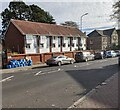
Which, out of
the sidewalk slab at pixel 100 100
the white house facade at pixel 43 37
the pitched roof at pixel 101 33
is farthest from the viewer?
the pitched roof at pixel 101 33

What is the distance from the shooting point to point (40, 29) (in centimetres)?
5775

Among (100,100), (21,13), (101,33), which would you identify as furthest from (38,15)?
(100,100)

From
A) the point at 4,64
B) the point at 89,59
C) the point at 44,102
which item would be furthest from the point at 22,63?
the point at 44,102

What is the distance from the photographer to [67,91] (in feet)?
39.4

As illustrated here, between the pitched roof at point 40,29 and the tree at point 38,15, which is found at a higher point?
the tree at point 38,15

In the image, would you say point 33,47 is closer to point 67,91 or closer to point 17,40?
point 17,40

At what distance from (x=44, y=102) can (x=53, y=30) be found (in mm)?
52864

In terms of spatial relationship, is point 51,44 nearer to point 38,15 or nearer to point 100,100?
point 38,15

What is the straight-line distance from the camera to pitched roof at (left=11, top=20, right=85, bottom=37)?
53.8 meters

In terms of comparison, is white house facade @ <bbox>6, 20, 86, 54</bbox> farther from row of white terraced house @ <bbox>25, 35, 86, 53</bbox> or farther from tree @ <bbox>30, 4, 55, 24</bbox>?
tree @ <bbox>30, 4, 55, 24</bbox>

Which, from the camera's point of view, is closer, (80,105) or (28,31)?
(80,105)

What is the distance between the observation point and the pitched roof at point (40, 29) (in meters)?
53.8

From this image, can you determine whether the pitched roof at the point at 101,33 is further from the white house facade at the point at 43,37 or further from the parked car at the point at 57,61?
the parked car at the point at 57,61

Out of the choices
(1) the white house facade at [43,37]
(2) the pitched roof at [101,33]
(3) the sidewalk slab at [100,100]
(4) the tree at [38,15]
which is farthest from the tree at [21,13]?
(3) the sidewalk slab at [100,100]
